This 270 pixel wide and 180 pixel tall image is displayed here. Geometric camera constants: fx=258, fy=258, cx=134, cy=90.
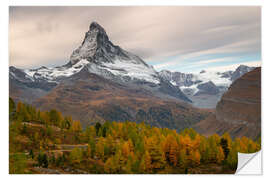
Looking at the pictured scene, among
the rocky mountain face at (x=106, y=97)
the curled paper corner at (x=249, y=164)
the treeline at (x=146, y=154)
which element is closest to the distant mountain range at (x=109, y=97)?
the rocky mountain face at (x=106, y=97)

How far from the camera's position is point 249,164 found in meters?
17.1

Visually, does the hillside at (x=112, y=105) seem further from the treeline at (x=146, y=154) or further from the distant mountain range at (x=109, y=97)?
the treeline at (x=146, y=154)

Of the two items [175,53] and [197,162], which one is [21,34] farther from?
[197,162]

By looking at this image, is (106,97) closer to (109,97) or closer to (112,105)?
(109,97)

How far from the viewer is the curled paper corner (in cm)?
1641

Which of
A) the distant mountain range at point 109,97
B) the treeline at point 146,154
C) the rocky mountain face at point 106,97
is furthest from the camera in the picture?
the rocky mountain face at point 106,97

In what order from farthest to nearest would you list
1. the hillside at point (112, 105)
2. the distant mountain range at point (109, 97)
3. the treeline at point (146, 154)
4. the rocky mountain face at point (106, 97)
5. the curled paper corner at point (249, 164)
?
the hillside at point (112, 105) < the rocky mountain face at point (106, 97) < the distant mountain range at point (109, 97) < the treeline at point (146, 154) < the curled paper corner at point (249, 164)

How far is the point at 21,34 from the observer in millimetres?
20141

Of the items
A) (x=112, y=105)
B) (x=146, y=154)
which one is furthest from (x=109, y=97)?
(x=146, y=154)

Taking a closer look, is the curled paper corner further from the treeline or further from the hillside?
the hillside

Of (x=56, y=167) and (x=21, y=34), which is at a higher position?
(x=21, y=34)

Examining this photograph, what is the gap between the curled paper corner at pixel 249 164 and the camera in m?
16.4

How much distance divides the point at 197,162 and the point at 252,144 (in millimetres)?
4310
